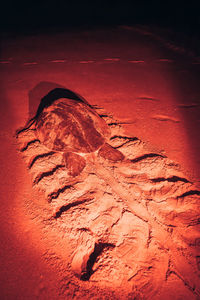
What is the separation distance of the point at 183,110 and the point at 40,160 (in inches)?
126

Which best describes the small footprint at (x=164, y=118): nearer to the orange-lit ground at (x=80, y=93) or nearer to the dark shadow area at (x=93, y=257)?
the orange-lit ground at (x=80, y=93)

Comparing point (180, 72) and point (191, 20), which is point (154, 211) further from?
point (191, 20)

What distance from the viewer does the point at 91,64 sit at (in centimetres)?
573

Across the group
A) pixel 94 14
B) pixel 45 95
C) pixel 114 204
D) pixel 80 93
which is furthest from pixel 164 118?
pixel 94 14

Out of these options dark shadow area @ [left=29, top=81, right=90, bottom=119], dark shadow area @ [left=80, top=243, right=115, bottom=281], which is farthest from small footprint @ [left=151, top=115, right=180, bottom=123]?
dark shadow area @ [left=80, top=243, right=115, bottom=281]

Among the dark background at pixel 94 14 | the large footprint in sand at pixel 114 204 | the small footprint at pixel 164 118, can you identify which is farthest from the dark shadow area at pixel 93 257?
the dark background at pixel 94 14

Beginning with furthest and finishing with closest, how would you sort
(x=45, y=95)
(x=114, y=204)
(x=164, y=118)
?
(x=45, y=95), (x=164, y=118), (x=114, y=204)

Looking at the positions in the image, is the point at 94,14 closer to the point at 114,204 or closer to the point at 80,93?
the point at 80,93

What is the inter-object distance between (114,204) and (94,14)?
57.1 ft

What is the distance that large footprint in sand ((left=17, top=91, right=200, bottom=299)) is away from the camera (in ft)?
5.18

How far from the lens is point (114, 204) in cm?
201

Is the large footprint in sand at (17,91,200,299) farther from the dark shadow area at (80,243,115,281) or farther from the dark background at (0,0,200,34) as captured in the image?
the dark background at (0,0,200,34)

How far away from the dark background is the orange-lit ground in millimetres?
3853

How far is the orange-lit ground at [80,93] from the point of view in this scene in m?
1.57
